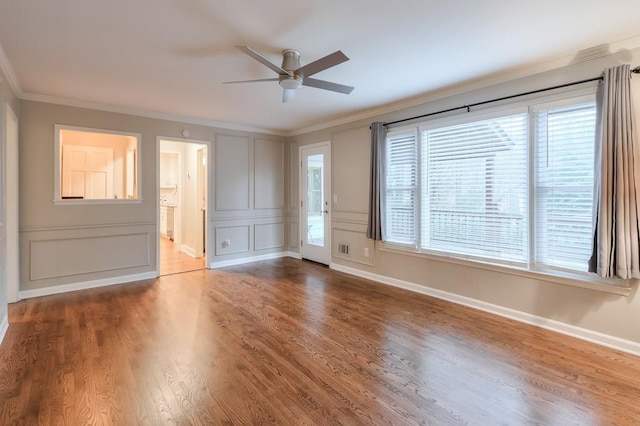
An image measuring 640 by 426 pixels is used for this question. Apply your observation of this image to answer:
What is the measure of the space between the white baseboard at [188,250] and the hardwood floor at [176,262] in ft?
0.23

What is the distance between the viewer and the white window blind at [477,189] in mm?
3221

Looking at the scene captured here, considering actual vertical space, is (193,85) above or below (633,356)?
above

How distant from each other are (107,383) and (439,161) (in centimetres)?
380

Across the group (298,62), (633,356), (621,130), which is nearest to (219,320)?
(298,62)

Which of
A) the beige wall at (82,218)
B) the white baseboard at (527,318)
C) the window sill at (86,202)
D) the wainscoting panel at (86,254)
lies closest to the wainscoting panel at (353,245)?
the white baseboard at (527,318)

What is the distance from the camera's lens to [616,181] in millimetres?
2521

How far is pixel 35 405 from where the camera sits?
6.17ft

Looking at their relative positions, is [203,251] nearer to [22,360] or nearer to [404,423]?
[22,360]

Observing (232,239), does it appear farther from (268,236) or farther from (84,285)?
(84,285)

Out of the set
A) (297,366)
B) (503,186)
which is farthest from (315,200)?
(297,366)

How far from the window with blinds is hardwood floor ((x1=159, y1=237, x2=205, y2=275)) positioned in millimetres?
3447

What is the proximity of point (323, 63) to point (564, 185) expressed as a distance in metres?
2.41

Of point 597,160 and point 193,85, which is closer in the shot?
point 597,160

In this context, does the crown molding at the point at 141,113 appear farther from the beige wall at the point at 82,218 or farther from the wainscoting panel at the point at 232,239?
the wainscoting panel at the point at 232,239
